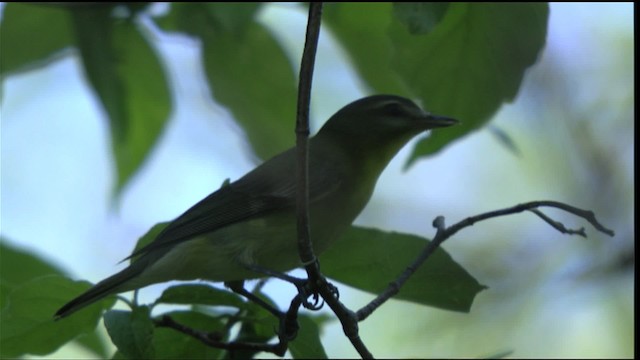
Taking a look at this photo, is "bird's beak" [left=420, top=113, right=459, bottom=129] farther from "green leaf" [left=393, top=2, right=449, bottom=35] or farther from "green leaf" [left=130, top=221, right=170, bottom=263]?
"green leaf" [left=130, top=221, right=170, bottom=263]

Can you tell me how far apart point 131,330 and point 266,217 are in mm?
809

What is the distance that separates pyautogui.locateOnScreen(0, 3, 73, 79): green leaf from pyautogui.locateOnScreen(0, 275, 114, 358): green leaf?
1.09 m

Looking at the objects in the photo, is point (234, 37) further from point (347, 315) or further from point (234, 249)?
point (347, 315)

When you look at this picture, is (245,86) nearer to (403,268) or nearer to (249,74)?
(249,74)

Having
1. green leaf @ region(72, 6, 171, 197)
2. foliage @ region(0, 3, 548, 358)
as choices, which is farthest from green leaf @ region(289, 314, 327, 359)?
green leaf @ region(72, 6, 171, 197)

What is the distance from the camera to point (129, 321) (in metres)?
2.50

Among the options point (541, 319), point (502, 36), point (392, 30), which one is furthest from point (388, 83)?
point (541, 319)

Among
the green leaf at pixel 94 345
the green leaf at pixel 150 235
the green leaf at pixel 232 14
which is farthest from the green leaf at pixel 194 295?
the green leaf at pixel 232 14

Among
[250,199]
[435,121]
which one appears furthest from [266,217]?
[435,121]

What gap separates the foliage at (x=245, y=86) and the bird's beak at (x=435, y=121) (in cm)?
3

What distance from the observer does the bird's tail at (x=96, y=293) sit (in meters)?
2.61

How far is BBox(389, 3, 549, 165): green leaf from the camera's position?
3092 mm

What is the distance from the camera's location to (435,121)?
10.5ft

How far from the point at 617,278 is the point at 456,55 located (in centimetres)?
330
